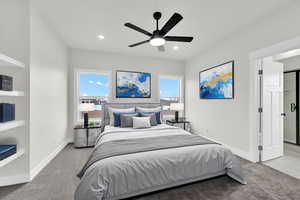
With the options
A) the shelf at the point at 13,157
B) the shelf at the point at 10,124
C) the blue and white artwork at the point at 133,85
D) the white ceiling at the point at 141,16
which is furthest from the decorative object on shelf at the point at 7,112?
the blue and white artwork at the point at 133,85

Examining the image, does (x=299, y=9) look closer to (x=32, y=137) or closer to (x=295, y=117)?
→ (x=295, y=117)

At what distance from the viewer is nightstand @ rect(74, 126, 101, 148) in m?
3.55

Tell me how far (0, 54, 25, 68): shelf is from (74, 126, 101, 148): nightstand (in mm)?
2030

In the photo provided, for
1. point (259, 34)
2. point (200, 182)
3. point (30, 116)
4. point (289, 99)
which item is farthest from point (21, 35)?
point (289, 99)

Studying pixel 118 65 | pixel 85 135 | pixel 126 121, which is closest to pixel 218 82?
pixel 126 121

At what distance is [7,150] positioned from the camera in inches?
70.7

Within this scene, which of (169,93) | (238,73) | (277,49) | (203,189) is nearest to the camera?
(203,189)

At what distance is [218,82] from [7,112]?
4.19 meters

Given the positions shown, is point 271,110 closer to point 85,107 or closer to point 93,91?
point 85,107

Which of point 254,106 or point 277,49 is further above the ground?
point 277,49

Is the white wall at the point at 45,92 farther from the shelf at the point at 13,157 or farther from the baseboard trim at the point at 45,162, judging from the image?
the shelf at the point at 13,157

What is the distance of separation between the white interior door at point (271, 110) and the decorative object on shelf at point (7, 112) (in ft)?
14.3

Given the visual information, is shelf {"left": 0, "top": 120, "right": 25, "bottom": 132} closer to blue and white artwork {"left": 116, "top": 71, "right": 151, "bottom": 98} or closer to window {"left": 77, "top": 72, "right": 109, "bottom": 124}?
window {"left": 77, "top": 72, "right": 109, "bottom": 124}

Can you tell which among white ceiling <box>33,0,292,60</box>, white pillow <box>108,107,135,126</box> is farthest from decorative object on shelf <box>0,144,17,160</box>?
white ceiling <box>33,0,292,60</box>
